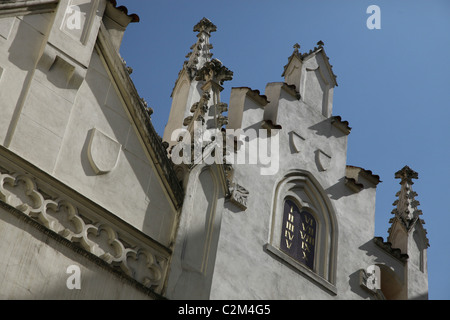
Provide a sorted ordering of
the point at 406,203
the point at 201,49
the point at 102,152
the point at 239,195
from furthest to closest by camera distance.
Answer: the point at 406,203 < the point at 201,49 < the point at 239,195 < the point at 102,152

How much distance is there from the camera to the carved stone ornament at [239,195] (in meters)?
17.0

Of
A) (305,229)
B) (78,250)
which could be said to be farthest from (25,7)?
(305,229)

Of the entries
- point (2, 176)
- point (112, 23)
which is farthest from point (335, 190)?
point (2, 176)

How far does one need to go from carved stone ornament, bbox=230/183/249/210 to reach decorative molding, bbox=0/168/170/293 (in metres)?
2.35

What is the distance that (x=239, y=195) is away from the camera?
56.2ft

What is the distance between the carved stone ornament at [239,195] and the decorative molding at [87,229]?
2.35 metres

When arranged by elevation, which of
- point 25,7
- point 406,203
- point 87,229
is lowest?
point 87,229

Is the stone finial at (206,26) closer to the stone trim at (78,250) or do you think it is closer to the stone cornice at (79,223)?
the stone cornice at (79,223)

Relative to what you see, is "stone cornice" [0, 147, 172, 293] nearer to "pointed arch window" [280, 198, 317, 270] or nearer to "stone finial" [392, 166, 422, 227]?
"pointed arch window" [280, 198, 317, 270]

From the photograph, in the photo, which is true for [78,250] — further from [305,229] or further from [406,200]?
[406,200]

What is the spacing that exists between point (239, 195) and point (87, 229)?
12.1 feet

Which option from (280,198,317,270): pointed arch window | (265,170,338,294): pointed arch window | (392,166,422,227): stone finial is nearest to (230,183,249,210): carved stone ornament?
(265,170,338,294): pointed arch window

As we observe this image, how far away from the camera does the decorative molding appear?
13648 mm
